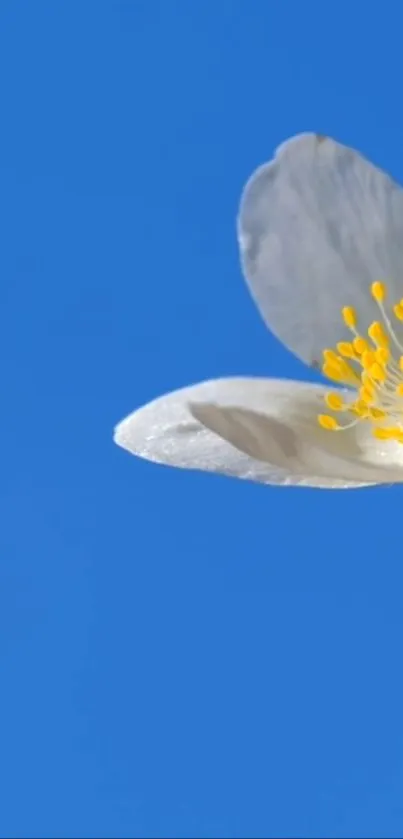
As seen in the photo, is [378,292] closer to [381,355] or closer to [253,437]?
[381,355]

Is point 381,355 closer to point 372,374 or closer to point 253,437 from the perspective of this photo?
point 372,374

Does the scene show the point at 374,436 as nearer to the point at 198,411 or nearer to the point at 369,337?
the point at 369,337

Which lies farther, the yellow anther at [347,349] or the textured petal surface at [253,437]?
the yellow anther at [347,349]

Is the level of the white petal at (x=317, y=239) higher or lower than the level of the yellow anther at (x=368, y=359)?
higher

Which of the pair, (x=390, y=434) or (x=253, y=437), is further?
(x=390, y=434)

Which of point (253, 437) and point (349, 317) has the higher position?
point (349, 317)

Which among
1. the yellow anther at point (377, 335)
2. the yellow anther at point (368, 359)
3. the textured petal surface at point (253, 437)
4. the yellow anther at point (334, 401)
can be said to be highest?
the yellow anther at point (377, 335)

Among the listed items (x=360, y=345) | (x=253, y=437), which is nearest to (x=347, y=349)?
(x=360, y=345)
